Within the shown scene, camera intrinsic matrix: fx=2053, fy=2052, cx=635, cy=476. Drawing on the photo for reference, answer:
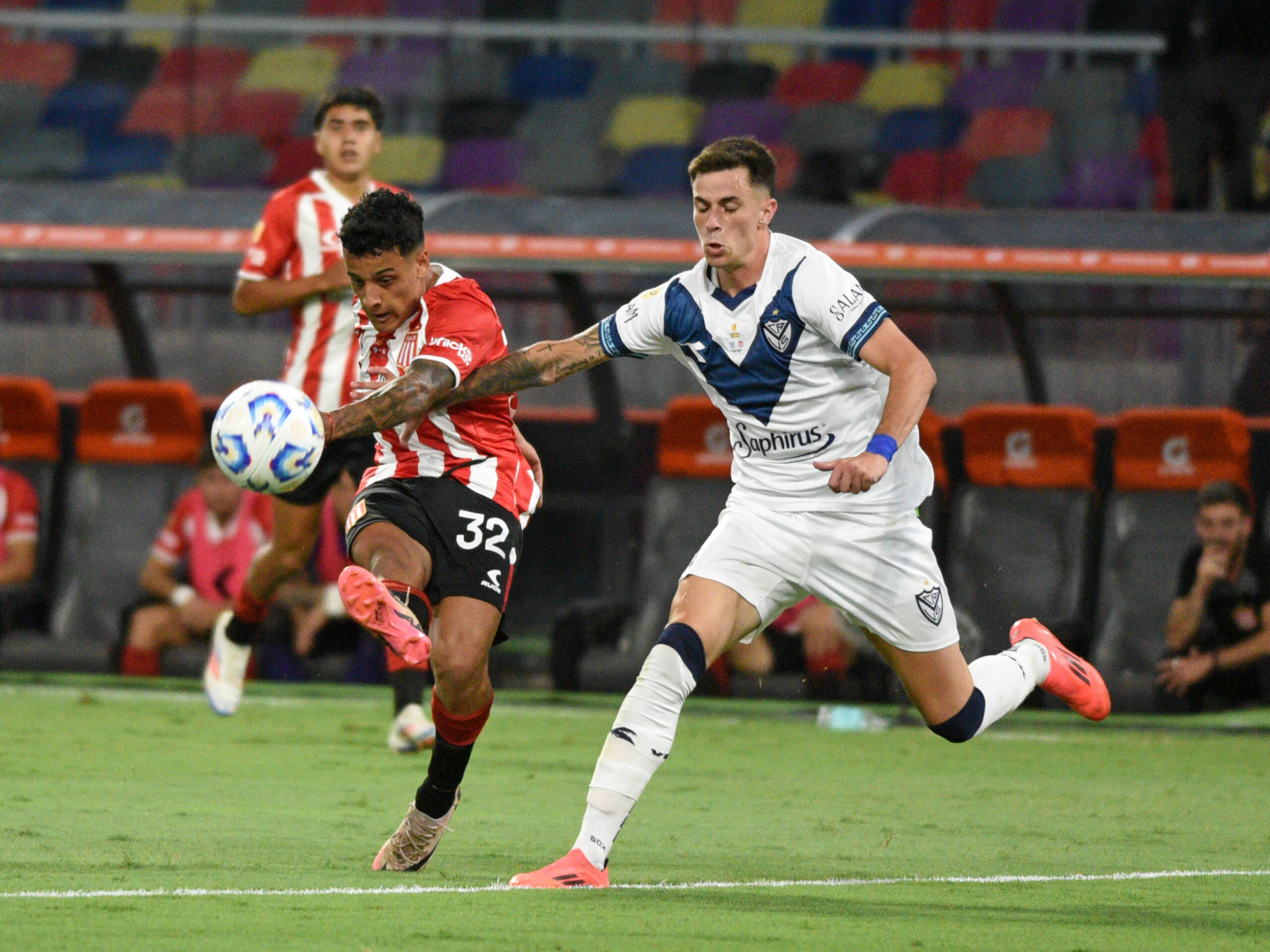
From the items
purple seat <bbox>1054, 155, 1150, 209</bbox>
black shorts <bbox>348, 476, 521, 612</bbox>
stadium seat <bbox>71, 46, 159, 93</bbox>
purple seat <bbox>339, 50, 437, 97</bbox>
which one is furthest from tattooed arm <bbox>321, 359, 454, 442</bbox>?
stadium seat <bbox>71, 46, 159, 93</bbox>

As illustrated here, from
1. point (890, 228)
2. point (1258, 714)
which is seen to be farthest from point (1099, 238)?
point (1258, 714)

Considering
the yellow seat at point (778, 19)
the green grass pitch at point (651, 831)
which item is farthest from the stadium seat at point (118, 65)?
the green grass pitch at point (651, 831)

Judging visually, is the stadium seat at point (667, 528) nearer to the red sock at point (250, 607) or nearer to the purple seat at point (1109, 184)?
the red sock at point (250, 607)

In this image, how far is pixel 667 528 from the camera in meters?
11.3

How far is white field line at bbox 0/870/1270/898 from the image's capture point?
4477 millimetres

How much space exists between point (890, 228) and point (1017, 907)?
6177 millimetres

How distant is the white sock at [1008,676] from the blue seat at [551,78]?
11.3 metres

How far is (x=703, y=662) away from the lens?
16.4 feet

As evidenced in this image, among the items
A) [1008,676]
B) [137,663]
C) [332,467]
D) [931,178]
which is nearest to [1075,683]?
[1008,676]

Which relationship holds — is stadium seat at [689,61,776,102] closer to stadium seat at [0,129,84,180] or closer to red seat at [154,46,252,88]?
red seat at [154,46,252,88]

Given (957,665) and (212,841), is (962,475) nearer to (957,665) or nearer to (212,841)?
(957,665)

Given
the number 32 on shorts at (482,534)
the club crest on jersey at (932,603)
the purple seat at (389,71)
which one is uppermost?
the purple seat at (389,71)

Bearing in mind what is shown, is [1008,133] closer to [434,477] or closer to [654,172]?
[654,172]

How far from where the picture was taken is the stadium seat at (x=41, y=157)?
1661cm
